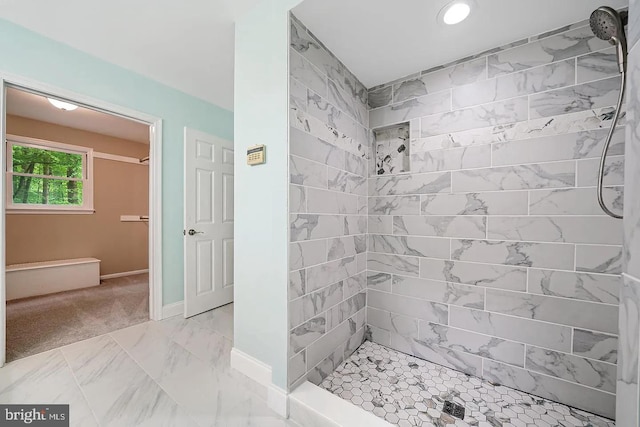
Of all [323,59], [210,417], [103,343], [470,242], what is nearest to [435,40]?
[323,59]

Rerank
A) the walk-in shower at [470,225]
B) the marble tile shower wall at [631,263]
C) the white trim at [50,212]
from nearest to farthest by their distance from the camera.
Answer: the marble tile shower wall at [631,263]
the walk-in shower at [470,225]
the white trim at [50,212]

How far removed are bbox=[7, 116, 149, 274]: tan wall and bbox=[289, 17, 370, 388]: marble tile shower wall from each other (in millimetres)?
4197

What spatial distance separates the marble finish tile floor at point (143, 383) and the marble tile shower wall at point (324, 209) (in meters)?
0.40

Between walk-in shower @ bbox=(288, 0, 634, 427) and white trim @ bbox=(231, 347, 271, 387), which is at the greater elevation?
walk-in shower @ bbox=(288, 0, 634, 427)

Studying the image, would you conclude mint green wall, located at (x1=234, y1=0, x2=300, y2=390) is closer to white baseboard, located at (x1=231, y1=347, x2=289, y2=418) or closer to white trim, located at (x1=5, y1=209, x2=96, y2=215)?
white baseboard, located at (x1=231, y1=347, x2=289, y2=418)

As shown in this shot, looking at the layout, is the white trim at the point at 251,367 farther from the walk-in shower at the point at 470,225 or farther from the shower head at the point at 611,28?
the shower head at the point at 611,28

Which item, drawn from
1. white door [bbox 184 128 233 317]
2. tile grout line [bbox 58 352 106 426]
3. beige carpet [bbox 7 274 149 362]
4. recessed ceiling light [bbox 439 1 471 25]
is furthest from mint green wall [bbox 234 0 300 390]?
beige carpet [bbox 7 274 149 362]

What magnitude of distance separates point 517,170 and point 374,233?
3.38ft

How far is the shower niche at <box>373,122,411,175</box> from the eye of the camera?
197 centimetres

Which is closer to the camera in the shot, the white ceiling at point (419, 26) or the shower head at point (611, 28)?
the shower head at point (611, 28)

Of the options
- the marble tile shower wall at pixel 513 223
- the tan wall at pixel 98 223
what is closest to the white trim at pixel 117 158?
the tan wall at pixel 98 223

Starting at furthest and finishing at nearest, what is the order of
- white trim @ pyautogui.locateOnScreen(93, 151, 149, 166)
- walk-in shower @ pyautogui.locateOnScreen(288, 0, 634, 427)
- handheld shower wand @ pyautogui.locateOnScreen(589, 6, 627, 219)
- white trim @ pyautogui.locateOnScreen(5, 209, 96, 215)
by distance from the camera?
white trim @ pyautogui.locateOnScreen(93, 151, 149, 166) < white trim @ pyautogui.locateOnScreen(5, 209, 96, 215) < walk-in shower @ pyautogui.locateOnScreen(288, 0, 634, 427) < handheld shower wand @ pyautogui.locateOnScreen(589, 6, 627, 219)

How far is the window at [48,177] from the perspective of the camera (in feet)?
10.6

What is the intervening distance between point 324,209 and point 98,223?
4.27 metres
